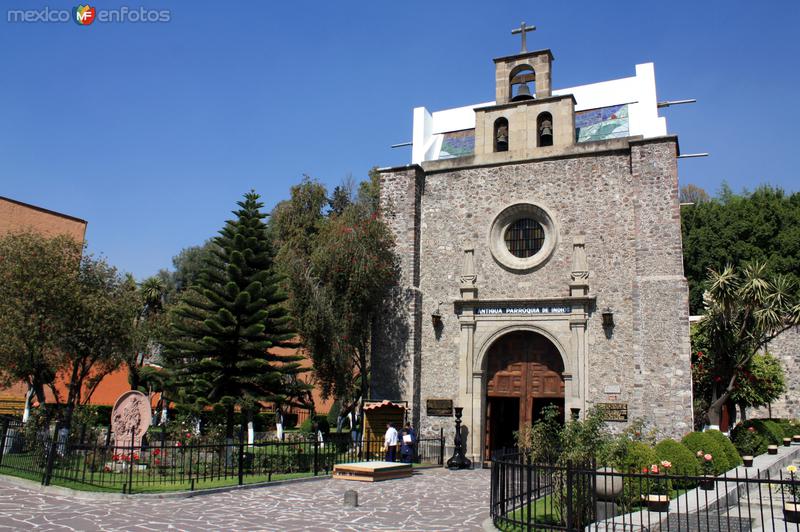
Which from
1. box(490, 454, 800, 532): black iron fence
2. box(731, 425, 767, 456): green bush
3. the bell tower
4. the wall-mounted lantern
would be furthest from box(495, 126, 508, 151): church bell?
box(490, 454, 800, 532): black iron fence

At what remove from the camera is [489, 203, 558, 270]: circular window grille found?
17969 millimetres

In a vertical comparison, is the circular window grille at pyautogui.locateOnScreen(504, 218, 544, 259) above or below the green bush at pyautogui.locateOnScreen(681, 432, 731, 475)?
above

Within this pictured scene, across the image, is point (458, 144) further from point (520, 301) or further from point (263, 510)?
point (263, 510)

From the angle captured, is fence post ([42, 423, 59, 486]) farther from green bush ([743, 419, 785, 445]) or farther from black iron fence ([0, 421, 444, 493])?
green bush ([743, 419, 785, 445])

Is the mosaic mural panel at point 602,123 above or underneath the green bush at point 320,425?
above

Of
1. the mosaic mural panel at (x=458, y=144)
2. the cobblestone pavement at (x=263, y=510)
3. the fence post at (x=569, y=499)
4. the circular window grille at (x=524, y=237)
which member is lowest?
the cobblestone pavement at (x=263, y=510)

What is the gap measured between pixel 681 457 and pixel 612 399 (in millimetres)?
5125

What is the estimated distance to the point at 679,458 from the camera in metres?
11.2

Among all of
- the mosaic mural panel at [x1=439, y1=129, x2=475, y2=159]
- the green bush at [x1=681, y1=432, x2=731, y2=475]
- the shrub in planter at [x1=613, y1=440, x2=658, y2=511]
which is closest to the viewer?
the shrub in planter at [x1=613, y1=440, x2=658, y2=511]

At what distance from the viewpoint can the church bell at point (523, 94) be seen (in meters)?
19.6

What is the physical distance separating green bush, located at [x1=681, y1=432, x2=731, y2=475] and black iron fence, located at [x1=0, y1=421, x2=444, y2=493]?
23.4ft

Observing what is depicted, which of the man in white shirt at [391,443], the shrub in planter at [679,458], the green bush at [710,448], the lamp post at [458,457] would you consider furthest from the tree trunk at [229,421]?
the green bush at [710,448]

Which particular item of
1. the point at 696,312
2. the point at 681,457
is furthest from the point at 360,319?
the point at 696,312

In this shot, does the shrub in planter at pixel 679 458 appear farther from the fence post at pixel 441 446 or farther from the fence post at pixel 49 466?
the fence post at pixel 49 466
